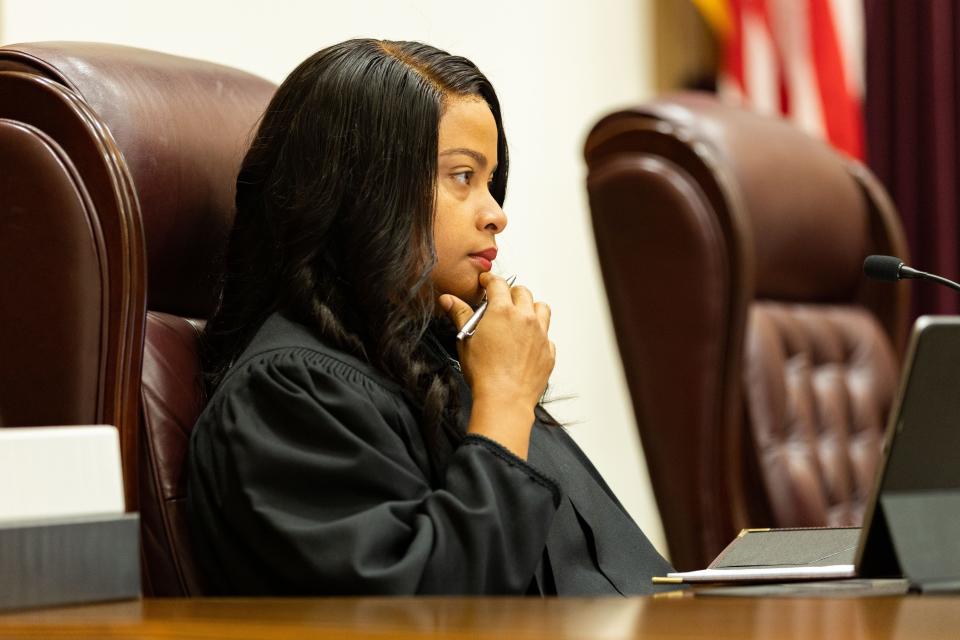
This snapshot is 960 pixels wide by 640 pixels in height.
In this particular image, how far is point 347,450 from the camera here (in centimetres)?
110

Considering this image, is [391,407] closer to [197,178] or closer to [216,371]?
[216,371]

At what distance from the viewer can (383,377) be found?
4.00 feet

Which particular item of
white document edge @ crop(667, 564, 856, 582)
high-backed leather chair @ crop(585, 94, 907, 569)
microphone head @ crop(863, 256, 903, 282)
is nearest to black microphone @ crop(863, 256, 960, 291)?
microphone head @ crop(863, 256, 903, 282)

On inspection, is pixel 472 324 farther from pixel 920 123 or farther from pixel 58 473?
pixel 920 123

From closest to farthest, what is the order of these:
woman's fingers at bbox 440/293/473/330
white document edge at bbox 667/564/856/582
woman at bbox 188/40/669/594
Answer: white document edge at bbox 667/564/856/582 < woman at bbox 188/40/669/594 < woman's fingers at bbox 440/293/473/330

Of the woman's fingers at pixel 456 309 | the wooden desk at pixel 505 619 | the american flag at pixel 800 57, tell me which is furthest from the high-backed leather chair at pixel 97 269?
the american flag at pixel 800 57

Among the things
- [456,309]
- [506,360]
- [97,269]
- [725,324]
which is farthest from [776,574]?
Result: [725,324]

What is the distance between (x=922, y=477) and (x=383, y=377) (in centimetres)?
53

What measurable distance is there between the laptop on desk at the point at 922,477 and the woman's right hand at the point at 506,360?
Answer: 0.36m

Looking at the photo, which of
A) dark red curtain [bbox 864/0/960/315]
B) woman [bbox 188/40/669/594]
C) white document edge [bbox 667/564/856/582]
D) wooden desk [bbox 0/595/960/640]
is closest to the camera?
wooden desk [bbox 0/595/960/640]

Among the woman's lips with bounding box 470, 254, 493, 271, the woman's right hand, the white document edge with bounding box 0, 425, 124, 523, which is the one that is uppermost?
the white document edge with bounding box 0, 425, 124, 523

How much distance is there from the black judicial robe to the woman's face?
178mm

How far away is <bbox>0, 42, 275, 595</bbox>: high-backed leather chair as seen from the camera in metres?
1.15

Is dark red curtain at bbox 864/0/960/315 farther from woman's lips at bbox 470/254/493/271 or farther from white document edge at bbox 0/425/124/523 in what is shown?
white document edge at bbox 0/425/124/523
